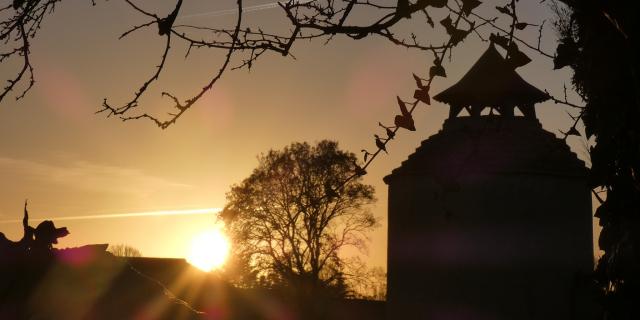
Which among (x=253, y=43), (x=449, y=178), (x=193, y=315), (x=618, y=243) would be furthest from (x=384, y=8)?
(x=193, y=315)

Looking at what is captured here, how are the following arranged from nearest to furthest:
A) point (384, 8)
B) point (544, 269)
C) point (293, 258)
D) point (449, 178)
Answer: point (384, 8)
point (449, 178)
point (544, 269)
point (293, 258)

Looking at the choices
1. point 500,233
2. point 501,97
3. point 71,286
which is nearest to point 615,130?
point 71,286

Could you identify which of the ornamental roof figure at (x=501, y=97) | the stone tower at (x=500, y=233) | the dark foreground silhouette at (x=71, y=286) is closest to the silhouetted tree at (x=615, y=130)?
the dark foreground silhouette at (x=71, y=286)

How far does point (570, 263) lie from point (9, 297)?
68.4 feet

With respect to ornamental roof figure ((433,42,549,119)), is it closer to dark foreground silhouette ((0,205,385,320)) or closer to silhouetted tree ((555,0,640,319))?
silhouetted tree ((555,0,640,319))

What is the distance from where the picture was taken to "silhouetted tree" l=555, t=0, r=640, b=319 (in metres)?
3.23

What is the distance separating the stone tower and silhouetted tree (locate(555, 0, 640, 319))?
16.1m

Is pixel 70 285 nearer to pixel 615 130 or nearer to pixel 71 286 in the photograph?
pixel 71 286

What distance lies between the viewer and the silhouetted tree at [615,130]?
3.23 m

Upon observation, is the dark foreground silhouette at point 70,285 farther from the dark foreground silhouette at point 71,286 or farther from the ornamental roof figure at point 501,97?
the ornamental roof figure at point 501,97

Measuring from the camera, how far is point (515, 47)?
3.05m

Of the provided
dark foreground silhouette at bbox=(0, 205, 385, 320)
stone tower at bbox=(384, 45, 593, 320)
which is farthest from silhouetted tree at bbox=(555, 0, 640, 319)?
stone tower at bbox=(384, 45, 593, 320)

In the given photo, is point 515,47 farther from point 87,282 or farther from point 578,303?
point 578,303

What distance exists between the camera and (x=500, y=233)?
792 inches
